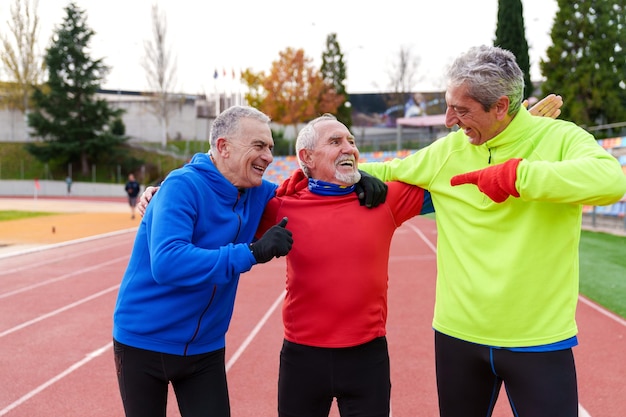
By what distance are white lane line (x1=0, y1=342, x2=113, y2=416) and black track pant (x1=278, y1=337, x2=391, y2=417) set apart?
10.2ft

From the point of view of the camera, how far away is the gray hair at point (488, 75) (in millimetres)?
2002

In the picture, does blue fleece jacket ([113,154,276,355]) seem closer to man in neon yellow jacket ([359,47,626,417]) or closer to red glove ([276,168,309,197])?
red glove ([276,168,309,197])

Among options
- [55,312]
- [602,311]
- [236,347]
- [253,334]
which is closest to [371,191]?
[236,347]

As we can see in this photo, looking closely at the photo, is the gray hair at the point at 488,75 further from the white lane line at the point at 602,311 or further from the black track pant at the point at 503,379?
the white lane line at the point at 602,311

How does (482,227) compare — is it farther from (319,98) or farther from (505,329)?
(319,98)

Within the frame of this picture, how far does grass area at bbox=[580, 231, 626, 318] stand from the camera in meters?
7.85

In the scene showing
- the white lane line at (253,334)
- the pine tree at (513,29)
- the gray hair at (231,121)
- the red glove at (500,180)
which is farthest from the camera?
the pine tree at (513,29)

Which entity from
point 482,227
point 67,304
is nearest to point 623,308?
point 482,227

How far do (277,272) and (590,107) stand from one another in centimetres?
2040

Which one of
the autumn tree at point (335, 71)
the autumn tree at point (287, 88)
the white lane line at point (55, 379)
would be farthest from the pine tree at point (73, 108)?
the white lane line at point (55, 379)

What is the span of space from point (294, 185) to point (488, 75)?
1.09 m

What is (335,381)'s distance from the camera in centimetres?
249

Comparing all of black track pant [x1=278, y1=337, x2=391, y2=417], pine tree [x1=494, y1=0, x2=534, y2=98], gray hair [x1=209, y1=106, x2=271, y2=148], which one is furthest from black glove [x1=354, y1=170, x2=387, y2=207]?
pine tree [x1=494, y1=0, x2=534, y2=98]

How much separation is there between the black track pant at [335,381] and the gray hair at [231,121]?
97cm
